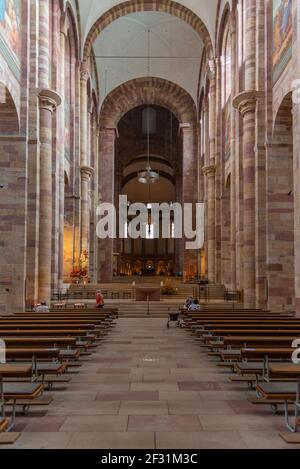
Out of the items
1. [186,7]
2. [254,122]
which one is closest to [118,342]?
[254,122]

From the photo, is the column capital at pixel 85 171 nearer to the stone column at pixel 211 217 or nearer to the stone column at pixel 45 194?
the stone column at pixel 211 217

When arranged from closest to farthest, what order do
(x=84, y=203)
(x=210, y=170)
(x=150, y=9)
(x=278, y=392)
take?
1. (x=278, y=392)
2. (x=210, y=170)
3. (x=84, y=203)
4. (x=150, y=9)

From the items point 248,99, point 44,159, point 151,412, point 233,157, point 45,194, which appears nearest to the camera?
point 151,412

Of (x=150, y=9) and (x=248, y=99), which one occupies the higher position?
(x=150, y=9)

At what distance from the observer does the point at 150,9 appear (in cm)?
3534

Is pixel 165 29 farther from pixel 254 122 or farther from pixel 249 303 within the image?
pixel 249 303

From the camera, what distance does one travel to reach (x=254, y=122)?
2203cm

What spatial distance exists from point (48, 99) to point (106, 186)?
2198cm

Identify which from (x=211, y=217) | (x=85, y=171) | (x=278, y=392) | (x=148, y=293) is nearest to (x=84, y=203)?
(x=85, y=171)

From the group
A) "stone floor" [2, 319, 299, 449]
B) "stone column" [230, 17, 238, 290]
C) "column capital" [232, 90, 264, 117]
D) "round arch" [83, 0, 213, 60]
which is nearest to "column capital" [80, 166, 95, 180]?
"round arch" [83, 0, 213, 60]

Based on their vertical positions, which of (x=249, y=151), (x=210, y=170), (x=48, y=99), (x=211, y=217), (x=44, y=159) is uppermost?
(x=48, y=99)

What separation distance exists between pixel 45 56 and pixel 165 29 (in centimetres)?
2006

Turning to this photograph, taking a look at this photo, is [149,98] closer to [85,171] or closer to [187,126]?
[187,126]

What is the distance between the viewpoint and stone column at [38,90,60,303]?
22297 millimetres
